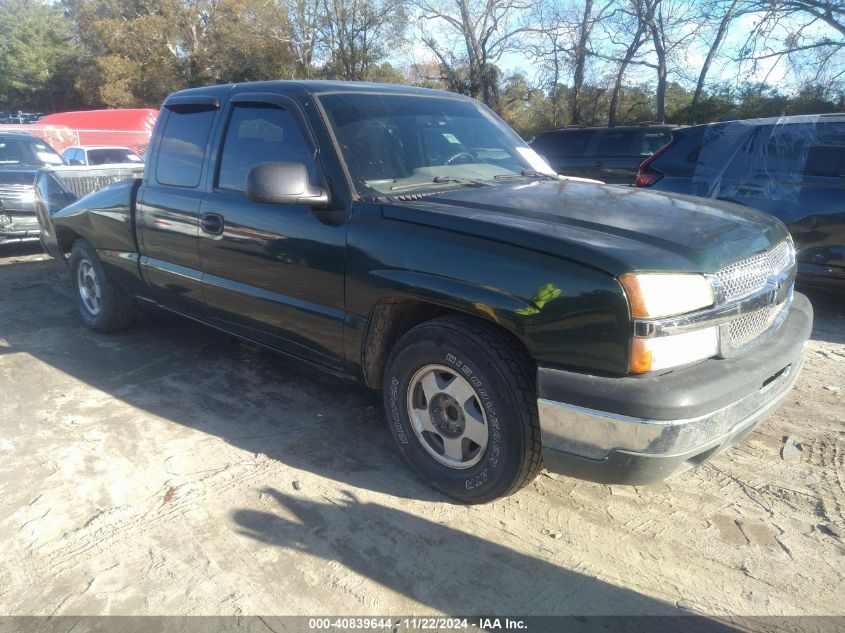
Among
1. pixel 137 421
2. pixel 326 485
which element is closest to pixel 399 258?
pixel 326 485

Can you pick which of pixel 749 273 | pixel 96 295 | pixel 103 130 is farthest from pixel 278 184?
pixel 103 130

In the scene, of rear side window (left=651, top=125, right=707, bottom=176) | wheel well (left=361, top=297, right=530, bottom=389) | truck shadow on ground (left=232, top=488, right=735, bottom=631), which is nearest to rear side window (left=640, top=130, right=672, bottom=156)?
rear side window (left=651, top=125, right=707, bottom=176)

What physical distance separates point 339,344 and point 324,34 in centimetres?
3077

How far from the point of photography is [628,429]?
2258mm

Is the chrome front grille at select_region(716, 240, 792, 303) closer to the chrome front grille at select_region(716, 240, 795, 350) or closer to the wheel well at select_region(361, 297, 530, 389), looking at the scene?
the chrome front grille at select_region(716, 240, 795, 350)

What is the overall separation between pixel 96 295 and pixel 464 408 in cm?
392

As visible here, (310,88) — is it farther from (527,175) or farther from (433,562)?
(433,562)

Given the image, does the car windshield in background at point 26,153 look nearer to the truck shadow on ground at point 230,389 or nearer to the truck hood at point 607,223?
the truck shadow on ground at point 230,389

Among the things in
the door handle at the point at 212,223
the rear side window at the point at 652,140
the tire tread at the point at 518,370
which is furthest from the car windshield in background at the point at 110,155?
the tire tread at the point at 518,370

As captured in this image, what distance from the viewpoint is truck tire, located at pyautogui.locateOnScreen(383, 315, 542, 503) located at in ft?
8.35

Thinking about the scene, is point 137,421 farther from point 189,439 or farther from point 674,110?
→ point 674,110

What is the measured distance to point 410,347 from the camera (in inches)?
112

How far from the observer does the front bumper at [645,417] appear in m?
2.23

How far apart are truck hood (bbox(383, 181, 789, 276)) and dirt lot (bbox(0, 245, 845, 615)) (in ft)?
3.82
